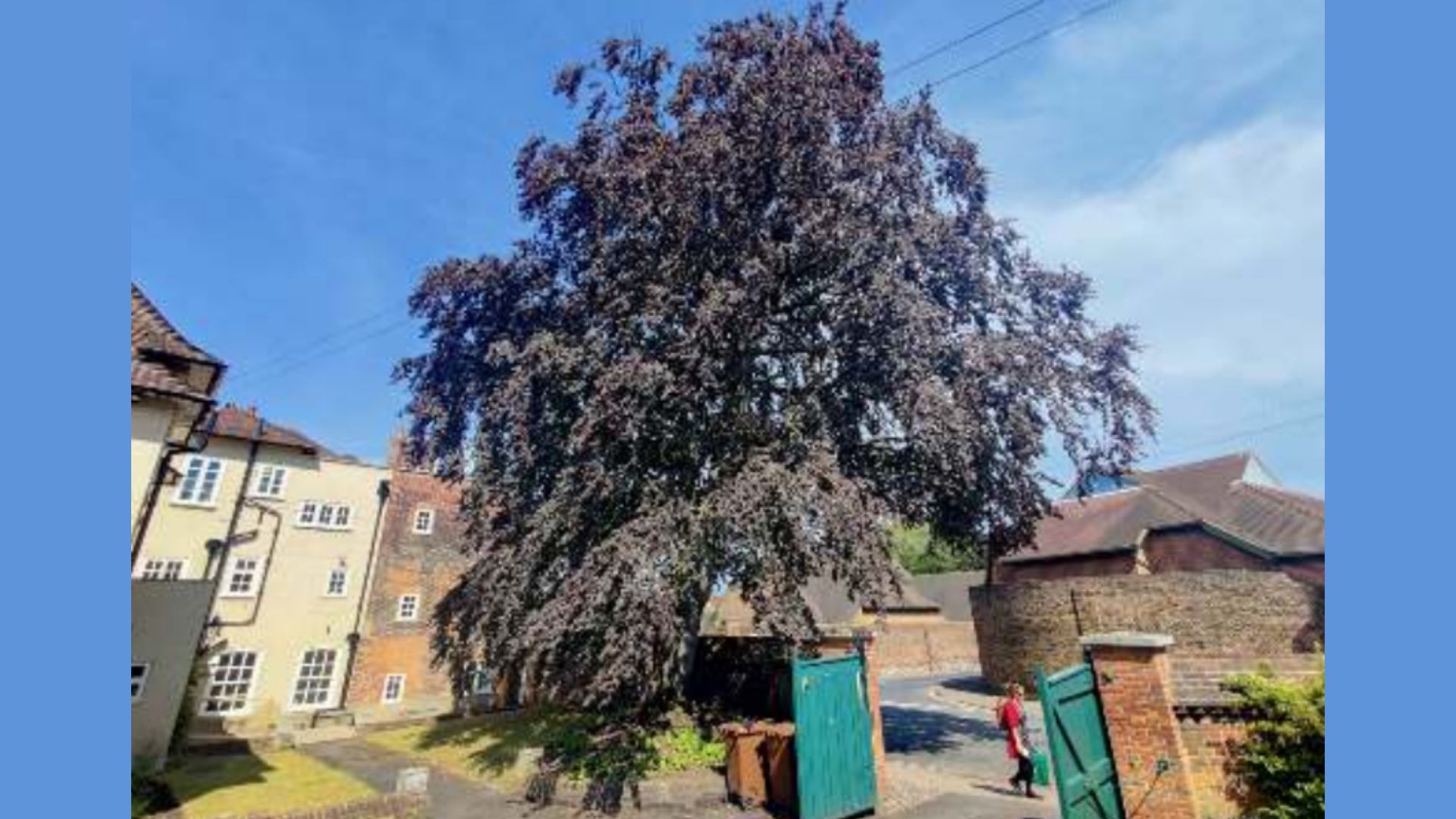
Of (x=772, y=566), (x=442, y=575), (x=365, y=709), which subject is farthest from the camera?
(x=442, y=575)

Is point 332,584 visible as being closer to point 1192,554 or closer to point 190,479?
point 190,479

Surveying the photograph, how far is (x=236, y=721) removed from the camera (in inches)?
851

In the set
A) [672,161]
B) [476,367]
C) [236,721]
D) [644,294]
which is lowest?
[236,721]

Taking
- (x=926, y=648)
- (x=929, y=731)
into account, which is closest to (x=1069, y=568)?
(x=929, y=731)

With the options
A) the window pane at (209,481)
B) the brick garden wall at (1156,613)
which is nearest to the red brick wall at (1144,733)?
the brick garden wall at (1156,613)

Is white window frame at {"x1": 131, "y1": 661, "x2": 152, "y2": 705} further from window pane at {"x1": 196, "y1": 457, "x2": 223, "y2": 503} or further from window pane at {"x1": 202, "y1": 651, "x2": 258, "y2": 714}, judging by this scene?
window pane at {"x1": 196, "y1": 457, "x2": 223, "y2": 503}

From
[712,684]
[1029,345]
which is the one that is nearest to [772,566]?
[712,684]

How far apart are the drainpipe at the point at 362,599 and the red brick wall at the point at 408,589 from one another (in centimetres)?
17

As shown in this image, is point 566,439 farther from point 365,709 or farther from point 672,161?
point 365,709

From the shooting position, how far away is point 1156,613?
71.5 ft

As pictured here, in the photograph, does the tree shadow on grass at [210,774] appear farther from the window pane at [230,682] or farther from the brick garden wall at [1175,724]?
the brick garden wall at [1175,724]

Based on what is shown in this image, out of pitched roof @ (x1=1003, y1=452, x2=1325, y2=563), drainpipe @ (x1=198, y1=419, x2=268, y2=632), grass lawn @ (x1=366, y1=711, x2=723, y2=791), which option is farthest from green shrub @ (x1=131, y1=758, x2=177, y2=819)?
pitched roof @ (x1=1003, y1=452, x2=1325, y2=563)

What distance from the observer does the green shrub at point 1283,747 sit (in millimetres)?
6773

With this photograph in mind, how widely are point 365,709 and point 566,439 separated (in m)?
15.7
